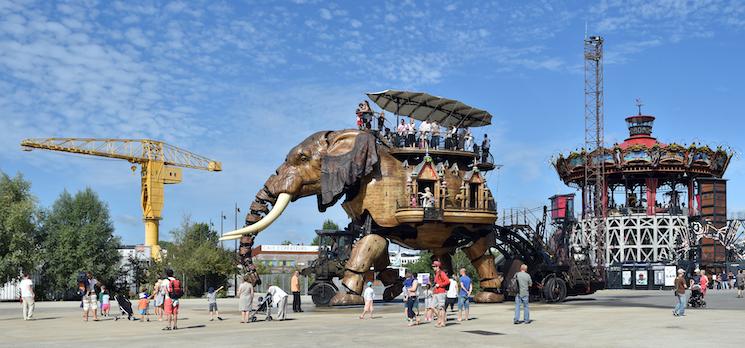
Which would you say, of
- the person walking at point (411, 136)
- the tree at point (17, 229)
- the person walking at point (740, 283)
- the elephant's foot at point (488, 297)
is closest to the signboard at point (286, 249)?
the tree at point (17, 229)

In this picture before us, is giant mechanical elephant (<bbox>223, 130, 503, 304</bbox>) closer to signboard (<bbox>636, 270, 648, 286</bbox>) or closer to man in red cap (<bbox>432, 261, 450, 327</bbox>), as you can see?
man in red cap (<bbox>432, 261, 450, 327</bbox>)

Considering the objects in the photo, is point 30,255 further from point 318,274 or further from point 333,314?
point 333,314

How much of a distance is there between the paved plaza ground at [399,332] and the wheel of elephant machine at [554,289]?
6.70 meters

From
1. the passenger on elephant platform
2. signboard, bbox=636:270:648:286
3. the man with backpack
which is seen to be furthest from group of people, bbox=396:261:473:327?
signboard, bbox=636:270:648:286

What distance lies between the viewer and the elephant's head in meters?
29.4

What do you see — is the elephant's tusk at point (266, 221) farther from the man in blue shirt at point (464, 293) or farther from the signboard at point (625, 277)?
the signboard at point (625, 277)

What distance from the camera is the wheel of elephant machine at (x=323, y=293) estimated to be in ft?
99.8

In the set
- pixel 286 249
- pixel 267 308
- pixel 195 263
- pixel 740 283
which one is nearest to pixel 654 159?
pixel 740 283

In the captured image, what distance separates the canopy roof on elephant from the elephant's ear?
2.87 metres

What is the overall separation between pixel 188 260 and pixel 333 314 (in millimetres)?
29196

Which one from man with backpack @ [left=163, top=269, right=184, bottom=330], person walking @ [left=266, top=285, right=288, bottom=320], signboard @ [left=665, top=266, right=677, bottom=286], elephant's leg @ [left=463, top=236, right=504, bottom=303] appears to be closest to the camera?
man with backpack @ [left=163, top=269, right=184, bottom=330]

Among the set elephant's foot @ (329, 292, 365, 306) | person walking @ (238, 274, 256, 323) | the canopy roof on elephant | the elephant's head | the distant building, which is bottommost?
the distant building

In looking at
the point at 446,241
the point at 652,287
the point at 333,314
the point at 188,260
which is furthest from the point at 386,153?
the point at 652,287

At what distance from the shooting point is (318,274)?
30844 mm
